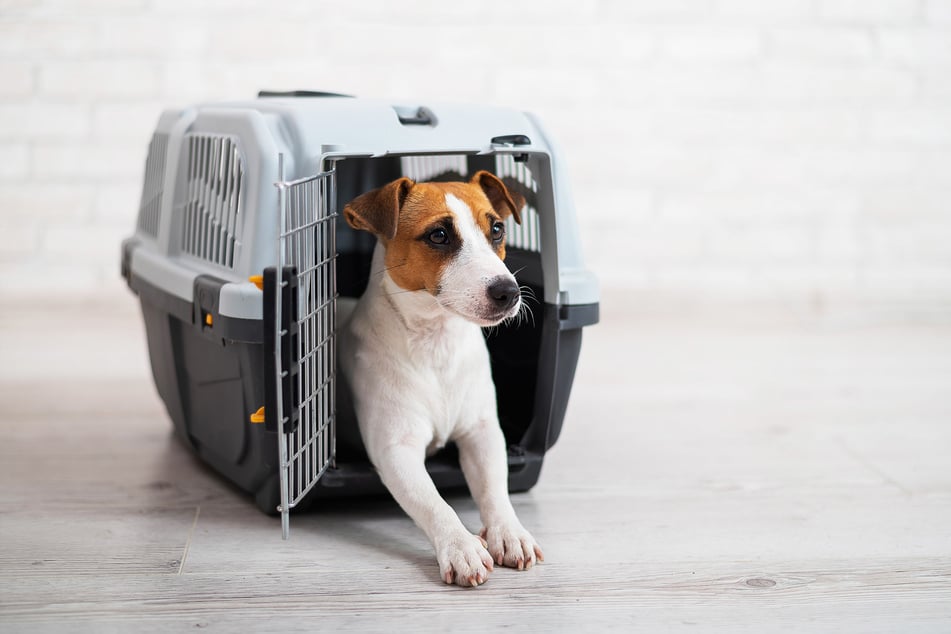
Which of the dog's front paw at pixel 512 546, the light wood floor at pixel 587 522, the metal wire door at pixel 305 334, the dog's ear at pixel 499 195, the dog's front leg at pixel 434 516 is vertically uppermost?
the dog's ear at pixel 499 195

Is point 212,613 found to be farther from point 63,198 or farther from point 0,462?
point 63,198

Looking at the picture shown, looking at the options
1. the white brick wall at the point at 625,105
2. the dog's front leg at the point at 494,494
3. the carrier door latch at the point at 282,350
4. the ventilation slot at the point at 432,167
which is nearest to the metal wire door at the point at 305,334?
the carrier door latch at the point at 282,350

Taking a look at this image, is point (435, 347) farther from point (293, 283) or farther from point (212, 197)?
point (212, 197)

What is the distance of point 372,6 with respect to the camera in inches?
146

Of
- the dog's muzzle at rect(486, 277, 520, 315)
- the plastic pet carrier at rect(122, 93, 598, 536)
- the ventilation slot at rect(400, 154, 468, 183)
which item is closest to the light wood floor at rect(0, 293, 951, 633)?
the plastic pet carrier at rect(122, 93, 598, 536)

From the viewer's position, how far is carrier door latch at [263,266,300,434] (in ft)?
5.55

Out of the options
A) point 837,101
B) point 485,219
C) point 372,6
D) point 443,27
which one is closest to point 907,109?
point 837,101

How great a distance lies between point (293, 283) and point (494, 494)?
1.68ft

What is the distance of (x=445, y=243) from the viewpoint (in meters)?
1.91

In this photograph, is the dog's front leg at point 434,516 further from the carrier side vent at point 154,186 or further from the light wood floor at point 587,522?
the carrier side vent at point 154,186

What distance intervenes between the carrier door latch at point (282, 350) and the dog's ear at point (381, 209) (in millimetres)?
216

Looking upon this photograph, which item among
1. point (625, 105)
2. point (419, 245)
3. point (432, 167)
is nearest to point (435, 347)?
point (419, 245)

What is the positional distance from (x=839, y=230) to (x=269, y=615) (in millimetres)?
3026

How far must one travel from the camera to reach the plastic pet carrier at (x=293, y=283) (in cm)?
183
